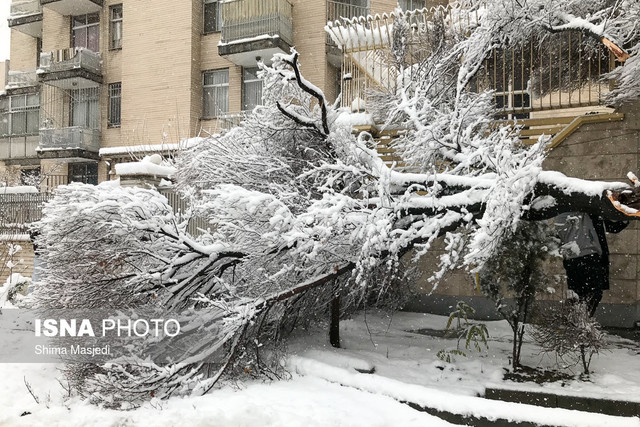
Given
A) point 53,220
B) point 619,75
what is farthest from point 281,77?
point 619,75

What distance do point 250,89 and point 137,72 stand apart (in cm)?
433

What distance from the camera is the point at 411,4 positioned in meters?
16.9

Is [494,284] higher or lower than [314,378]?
higher

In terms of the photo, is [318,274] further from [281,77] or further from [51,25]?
[51,25]

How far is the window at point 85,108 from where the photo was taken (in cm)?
1966

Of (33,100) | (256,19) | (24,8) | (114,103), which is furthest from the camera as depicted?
(24,8)

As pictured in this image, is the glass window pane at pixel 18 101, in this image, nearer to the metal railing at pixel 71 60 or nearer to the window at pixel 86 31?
the metal railing at pixel 71 60

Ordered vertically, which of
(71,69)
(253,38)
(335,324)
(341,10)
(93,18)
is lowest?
(335,324)

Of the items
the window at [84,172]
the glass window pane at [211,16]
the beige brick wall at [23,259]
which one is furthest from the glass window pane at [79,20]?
the beige brick wall at [23,259]

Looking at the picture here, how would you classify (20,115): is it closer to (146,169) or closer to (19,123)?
(19,123)

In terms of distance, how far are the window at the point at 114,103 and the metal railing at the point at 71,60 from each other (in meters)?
0.81

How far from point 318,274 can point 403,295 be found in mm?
3307

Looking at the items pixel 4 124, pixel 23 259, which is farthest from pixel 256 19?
pixel 4 124

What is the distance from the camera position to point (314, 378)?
5969mm
